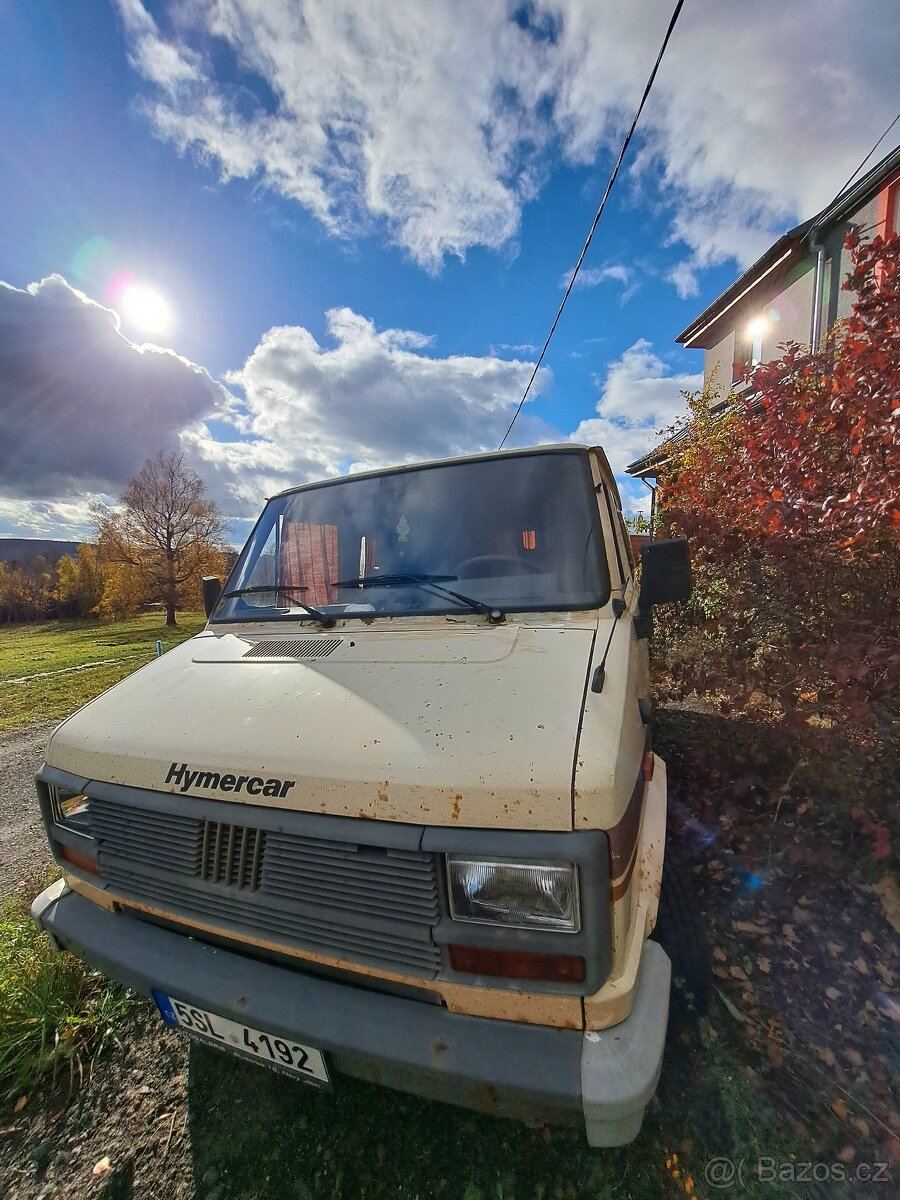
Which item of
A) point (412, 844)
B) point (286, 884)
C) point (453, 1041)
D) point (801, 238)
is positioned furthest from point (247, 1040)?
point (801, 238)

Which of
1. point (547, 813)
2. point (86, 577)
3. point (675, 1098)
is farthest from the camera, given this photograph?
point (86, 577)

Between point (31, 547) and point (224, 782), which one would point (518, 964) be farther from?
point (31, 547)

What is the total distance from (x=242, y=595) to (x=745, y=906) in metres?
3.30

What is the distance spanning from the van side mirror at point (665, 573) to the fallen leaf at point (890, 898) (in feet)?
6.86

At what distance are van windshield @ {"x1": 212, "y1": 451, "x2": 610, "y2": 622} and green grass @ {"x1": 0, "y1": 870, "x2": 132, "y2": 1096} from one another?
185 cm

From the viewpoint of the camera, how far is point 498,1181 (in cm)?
167

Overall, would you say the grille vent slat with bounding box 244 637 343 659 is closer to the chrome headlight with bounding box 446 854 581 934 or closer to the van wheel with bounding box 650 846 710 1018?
the chrome headlight with bounding box 446 854 581 934

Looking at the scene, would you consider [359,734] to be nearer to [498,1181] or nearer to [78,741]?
[78,741]

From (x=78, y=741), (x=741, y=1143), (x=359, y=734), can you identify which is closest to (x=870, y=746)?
(x=741, y=1143)

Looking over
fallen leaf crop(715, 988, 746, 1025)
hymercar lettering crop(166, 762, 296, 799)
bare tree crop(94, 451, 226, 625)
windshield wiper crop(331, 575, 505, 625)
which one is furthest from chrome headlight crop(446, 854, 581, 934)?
bare tree crop(94, 451, 226, 625)

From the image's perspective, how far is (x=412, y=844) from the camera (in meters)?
1.36

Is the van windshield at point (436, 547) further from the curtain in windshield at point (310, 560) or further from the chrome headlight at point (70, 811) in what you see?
the chrome headlight at point (70, 811)

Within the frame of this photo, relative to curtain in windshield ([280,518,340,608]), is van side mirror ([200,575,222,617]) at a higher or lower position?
lower

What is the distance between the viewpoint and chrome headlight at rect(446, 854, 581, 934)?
132 centimetres
